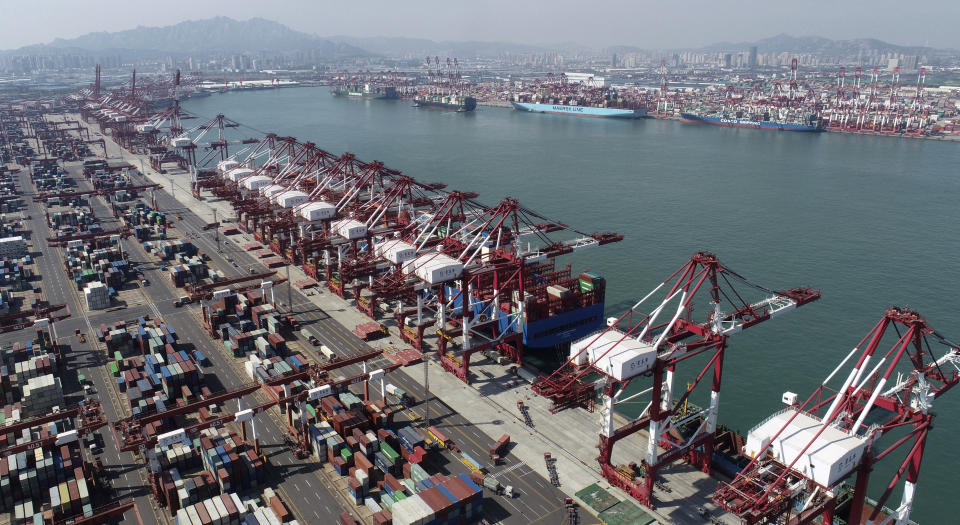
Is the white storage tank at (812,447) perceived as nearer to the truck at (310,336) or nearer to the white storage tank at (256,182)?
the truck at (310,336)

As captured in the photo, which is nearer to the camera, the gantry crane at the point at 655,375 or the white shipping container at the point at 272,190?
the gantry crane at the point at 655,375

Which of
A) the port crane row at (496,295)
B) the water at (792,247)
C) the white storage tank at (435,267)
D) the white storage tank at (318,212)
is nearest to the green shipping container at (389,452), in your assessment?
the port crane row at (496,295)

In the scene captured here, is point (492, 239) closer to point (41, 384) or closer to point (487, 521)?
point (487, 521)

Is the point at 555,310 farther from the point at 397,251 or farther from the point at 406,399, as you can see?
the point at 406,399

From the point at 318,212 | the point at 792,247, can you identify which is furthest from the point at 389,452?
the point at 792,247

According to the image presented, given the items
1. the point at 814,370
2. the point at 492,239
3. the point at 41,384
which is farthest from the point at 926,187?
the point at 41,384

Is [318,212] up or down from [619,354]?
up

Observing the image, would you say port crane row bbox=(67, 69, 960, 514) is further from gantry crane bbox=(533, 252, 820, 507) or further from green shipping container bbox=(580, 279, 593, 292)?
green shipping container bbox=(580, 279, 593, 292)
